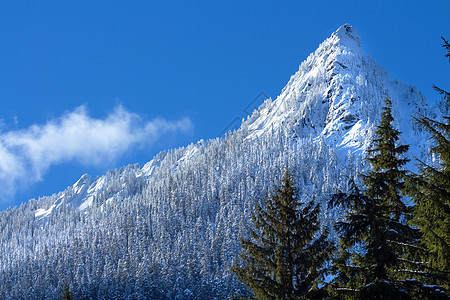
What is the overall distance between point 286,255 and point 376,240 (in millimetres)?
3850

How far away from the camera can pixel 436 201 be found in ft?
36.9

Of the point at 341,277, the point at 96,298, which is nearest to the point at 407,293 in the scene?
the point at 341,277

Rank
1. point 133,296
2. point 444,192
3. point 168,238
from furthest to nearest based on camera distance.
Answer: point 168,238 < point 133,296 < point 444,192

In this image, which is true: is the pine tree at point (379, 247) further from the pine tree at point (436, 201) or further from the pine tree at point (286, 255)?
the pine tree at point (286, 255)

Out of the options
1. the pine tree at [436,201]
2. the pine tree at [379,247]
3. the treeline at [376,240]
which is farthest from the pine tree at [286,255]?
the pine tree at [436,201]

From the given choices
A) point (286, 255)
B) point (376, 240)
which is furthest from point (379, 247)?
point (286, 255)

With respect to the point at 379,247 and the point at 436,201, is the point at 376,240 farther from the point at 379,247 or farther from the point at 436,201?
the point at 436,201

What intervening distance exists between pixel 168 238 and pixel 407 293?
147 meters

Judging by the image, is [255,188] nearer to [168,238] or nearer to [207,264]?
[168,238]

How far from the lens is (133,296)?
105 metres

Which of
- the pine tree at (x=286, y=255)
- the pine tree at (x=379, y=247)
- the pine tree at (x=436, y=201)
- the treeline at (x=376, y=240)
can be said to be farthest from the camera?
the pine tree at (x=286, y=255)

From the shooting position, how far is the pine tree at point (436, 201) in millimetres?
11148

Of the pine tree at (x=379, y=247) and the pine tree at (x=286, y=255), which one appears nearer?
the pine tree at (x=379, y=247)

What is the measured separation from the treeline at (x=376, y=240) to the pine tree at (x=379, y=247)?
0.09 ft
